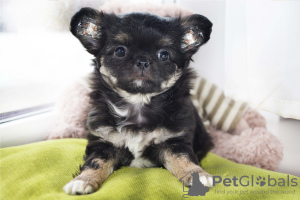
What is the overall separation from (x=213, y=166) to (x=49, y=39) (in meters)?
1.90

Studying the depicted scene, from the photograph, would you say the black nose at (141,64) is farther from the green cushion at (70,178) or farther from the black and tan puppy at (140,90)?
the green cushion at (70,178)

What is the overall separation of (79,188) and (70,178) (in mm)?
243

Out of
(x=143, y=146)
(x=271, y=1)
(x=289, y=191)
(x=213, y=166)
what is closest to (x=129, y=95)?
(x=143, y=146)

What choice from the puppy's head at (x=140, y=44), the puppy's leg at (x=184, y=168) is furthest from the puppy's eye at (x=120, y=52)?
the puppy's leg at (x=184, y=168)

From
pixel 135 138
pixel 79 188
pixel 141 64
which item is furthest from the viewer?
pixel 135 138

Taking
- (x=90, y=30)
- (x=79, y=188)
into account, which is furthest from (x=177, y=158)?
(x=90, y=30)

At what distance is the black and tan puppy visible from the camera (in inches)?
71.1

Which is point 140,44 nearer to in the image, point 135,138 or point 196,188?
point 135,138

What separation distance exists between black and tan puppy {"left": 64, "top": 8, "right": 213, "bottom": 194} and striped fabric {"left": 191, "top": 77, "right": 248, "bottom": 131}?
1041 mm

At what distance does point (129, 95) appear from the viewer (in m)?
2.02

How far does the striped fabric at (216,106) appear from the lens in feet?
9.82

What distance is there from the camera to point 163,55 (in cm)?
188

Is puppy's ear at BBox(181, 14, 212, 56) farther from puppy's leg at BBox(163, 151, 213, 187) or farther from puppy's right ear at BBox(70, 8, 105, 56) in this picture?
puppy's leg at BBox(163, 151, 213, 187)

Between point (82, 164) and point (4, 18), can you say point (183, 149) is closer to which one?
point (82, 164)
